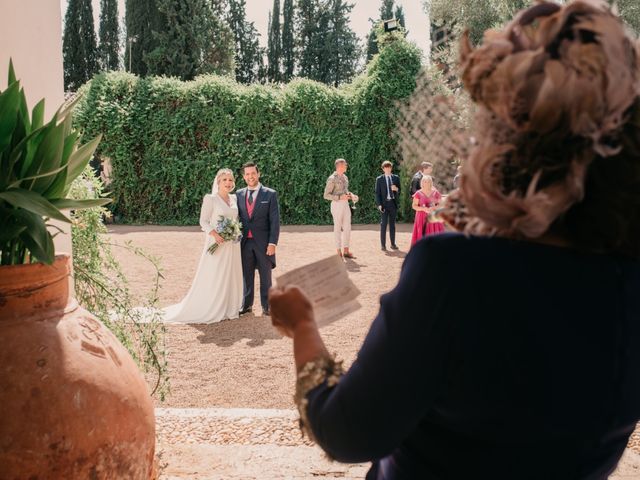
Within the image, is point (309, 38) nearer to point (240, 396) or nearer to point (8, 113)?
point (240, 396)

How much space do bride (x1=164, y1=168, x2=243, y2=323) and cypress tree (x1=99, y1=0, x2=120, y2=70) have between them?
33.9 metres

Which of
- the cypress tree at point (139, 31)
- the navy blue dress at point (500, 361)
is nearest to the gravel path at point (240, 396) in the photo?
the navy blue dress at point (500, 361)

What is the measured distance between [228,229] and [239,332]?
1.42 m

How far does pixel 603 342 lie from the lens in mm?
998

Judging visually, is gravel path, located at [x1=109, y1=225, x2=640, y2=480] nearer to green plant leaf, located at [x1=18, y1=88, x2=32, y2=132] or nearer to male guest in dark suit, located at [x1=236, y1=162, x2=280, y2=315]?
male guest in dark suit, located at [x1=236, y1=162, x2=280, y2=315]

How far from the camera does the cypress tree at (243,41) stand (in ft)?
137

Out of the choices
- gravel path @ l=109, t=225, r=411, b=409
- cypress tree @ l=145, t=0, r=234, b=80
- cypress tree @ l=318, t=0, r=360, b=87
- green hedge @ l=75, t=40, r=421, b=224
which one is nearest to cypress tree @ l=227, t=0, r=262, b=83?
cypress tree @ l=318, t=0, r=360, b=87

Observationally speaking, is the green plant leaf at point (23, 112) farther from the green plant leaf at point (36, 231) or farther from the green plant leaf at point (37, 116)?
the green plant leaf at point (36, 231)

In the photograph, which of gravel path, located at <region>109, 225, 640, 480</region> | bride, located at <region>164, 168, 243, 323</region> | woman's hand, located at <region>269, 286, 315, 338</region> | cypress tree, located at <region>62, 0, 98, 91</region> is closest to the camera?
woman's hand, located at <region>269, 286, 315, 338</region>

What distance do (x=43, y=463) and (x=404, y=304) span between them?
5.47 ft

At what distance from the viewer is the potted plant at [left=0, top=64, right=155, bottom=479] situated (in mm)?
2018

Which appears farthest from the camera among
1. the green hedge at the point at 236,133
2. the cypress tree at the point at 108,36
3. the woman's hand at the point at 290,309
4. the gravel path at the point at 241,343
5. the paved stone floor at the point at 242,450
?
the cypress tree at the point at 108,36

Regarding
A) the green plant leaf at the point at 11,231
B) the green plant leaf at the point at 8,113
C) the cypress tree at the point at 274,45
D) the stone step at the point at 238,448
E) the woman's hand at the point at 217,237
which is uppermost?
the cypress tree at the point at 274,45

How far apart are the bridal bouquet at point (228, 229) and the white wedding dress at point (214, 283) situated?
10 cm
